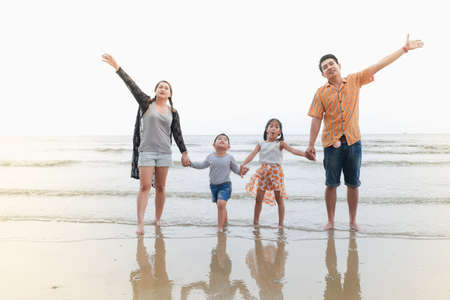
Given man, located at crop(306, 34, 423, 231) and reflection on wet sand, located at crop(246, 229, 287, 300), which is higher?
man, located at crop(306, 34, 423, 231)

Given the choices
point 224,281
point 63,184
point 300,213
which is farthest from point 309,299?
point 63,184

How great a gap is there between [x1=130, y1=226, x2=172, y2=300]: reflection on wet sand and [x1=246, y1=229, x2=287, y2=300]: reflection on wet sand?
77 cm

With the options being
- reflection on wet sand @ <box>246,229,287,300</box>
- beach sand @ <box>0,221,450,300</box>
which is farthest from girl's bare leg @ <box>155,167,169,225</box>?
reflection on wet sand @ <box>246,229,287,300</box>

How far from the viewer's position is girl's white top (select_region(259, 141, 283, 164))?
15.3ft

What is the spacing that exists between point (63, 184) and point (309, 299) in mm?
8011

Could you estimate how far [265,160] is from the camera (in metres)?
4.69

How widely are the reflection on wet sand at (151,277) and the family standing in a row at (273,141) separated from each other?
90 centimetres

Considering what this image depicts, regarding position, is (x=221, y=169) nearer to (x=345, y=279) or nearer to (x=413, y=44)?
(x=345, y=279)

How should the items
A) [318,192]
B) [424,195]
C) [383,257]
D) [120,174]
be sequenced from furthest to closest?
[120,174], [318,192], [424,195], [383,257]

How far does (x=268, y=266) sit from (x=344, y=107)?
2.34 meters

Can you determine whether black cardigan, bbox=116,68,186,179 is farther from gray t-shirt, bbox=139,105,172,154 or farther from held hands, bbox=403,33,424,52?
held hands, bbox=403,33,424,52

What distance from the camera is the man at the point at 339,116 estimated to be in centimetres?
408

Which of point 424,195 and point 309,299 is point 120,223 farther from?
point 424,195

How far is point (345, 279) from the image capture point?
269cm
